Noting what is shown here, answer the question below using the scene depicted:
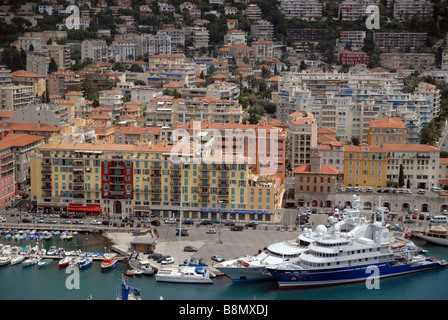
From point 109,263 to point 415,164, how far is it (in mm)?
10297

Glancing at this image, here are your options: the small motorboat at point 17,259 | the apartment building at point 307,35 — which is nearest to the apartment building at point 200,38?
the apartment building at point 307,35

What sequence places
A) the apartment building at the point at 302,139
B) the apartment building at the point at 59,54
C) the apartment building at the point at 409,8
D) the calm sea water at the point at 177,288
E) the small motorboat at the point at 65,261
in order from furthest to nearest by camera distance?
the apartment building at the point at 409,8
the apartment building at the point at 59,54
the apartment building at the point at 302,139
the small motorboat at the point at 65,261
the calm sea water at the point at 177,288

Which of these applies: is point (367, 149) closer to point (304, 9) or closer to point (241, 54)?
point (241, 54)

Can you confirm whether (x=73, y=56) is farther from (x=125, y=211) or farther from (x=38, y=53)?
(x=125, y=211)

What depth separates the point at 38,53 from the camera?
39.5 m

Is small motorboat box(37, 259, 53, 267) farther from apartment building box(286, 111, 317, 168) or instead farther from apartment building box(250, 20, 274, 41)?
apartment building box(250, 20, 274, 41)

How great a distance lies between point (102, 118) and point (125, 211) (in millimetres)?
9342

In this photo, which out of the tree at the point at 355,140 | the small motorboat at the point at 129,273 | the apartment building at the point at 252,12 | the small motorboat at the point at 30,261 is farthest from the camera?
the apartment building at the point at 252,12

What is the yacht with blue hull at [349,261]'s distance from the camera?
1423 cm

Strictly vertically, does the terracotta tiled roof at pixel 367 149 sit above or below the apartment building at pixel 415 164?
above

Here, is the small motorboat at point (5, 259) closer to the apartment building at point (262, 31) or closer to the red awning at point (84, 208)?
the red awning at point (84, 208)

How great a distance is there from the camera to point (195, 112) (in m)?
27.0

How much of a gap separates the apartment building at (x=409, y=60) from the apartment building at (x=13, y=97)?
21529 mm
